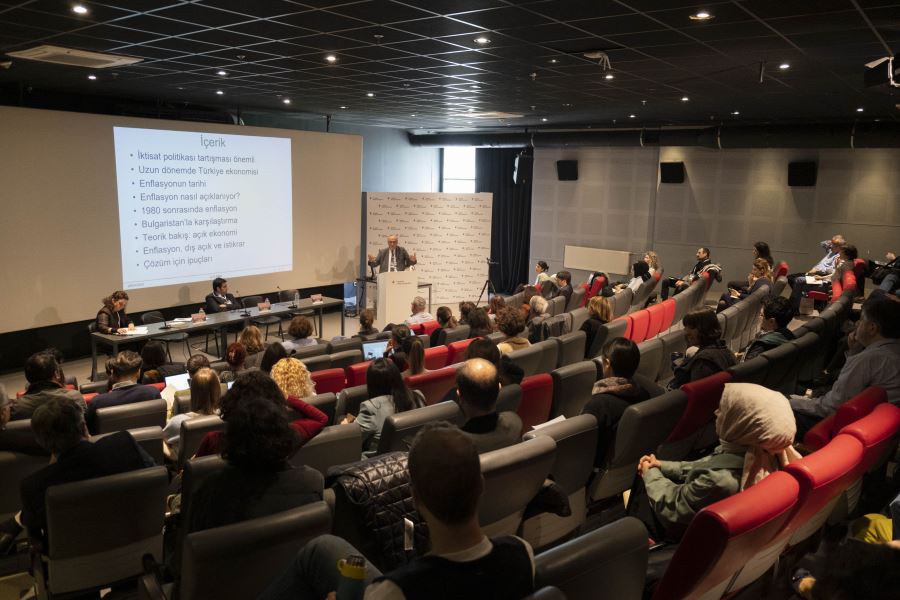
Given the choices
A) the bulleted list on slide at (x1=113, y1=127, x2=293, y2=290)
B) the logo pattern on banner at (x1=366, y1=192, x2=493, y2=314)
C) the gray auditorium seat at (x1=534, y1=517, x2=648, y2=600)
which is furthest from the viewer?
the logo pattern on banner at (x1=366, y1=192, x2=493, y2=314)

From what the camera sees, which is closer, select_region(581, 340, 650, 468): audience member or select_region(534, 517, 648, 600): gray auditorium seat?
select_region(534, 517, 648, 600): gray auditorium seat

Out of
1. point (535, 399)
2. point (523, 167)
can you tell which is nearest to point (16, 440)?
point (535, 399)

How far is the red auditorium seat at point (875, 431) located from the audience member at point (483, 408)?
141cm

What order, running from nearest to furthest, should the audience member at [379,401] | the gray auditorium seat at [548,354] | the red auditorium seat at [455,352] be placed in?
1. the audience member at [379,401]
2. the gray auditorium seat at [548,354]
3. the red auditorium seat at [455,352]

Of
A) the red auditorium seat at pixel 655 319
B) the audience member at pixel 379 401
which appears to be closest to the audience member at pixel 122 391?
the audience member at pixel 379 401

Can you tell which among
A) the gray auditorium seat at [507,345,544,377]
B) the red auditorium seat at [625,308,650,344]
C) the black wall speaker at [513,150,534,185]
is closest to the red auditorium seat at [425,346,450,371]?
the gray auditorium seat at [507,345,544,377]

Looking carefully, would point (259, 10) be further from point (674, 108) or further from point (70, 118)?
point (674, 108)

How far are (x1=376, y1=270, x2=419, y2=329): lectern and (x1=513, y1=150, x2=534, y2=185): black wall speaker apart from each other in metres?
4.78

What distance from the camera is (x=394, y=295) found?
1140 cm

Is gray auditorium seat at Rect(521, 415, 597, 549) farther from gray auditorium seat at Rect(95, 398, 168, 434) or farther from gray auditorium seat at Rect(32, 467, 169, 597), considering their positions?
gray auditorium seat at Rect(95, 398, 168, 434)

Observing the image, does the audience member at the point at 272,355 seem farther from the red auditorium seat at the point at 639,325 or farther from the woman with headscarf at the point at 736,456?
Result: the red auditorium seat at the point at 639,325

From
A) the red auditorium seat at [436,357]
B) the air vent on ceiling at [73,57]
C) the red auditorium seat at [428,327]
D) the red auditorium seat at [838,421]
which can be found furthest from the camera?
the red auditorium seat at [428,327]

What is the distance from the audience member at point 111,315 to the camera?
320 inches

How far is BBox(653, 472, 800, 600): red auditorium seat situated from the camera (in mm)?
2062
